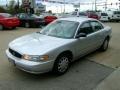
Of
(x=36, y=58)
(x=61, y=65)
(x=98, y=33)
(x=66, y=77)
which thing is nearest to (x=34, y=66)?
(x=36, y=58)

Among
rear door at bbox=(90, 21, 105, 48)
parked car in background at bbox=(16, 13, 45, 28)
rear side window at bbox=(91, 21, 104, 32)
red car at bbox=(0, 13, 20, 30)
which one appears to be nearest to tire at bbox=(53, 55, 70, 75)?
rear door at bbox=(90, 21, 105, 48)

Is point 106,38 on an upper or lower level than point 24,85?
upper

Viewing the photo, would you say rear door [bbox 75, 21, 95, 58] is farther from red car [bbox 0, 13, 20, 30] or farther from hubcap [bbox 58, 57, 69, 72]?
red car [bbox 0, 13, 20, 30]

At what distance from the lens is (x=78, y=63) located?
6980mm

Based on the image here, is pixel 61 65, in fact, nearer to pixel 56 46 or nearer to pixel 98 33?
pixel 56 46

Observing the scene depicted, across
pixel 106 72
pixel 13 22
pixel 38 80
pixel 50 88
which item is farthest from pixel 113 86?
pixel 13 22

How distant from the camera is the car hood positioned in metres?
5.27

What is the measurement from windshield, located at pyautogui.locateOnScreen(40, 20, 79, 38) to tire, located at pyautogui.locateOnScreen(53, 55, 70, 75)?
826 millimetres

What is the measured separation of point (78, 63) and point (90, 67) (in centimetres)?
53

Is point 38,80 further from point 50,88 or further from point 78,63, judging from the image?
point 78,63

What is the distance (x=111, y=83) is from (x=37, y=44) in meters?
2.21

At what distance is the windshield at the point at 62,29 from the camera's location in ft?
21.1

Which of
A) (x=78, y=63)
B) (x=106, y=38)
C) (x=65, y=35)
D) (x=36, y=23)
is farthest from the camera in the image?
(x=36, y=23)

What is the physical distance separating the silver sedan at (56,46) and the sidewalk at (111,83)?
1.21 metres
